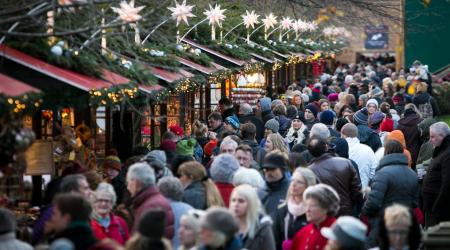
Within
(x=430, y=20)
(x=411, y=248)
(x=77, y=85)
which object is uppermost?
(x=430, y=20)

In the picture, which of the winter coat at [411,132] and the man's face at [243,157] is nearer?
the man's face at [243,157]

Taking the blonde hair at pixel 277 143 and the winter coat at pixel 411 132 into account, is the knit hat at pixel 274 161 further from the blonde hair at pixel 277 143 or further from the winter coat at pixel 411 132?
the winter coat at pixel 411 132

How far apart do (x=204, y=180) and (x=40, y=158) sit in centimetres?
401

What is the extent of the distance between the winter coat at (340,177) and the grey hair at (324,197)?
318 cm

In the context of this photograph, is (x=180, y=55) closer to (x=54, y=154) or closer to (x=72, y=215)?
(x=54, y=154)

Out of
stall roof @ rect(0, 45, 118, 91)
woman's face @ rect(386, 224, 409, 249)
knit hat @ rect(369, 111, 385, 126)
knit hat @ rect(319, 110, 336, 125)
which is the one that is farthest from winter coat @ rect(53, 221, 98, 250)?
knit hat @ rect(319, 110, 336, 125)

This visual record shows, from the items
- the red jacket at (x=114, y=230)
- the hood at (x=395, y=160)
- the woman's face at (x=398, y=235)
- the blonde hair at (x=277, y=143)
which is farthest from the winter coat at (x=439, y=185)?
the woman's face at (x=398, y=235)

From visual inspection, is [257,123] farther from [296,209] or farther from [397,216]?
[397,216]

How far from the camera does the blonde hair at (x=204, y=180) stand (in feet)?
39.2

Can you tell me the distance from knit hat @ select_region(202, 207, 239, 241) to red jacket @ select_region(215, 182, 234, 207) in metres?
3.63

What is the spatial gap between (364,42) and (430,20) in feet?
136

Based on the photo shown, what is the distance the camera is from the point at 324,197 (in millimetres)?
10602

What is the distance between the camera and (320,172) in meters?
14.0

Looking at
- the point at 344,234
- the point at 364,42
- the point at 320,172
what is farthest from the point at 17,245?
the point at 364,42
